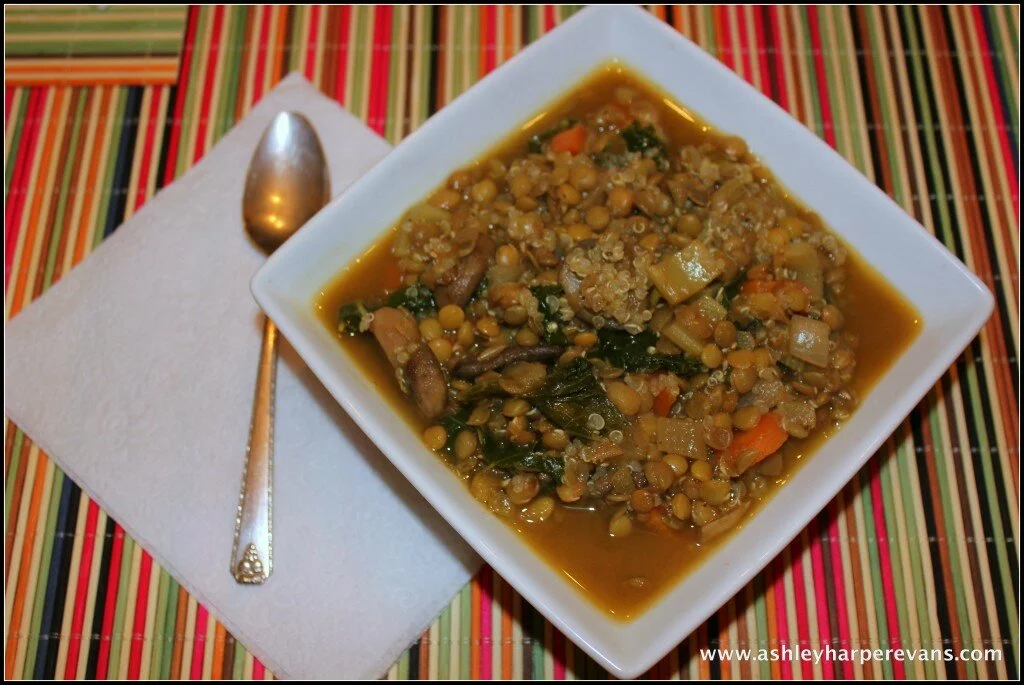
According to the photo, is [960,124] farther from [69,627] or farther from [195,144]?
[69,627]

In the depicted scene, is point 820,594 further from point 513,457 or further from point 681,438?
point 513,457

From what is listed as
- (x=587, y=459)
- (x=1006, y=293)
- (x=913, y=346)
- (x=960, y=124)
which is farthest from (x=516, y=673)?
(x=960, y=124)

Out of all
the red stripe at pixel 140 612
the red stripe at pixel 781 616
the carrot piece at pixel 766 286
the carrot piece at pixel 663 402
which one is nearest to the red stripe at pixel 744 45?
the carrot piece at pixel 766 286

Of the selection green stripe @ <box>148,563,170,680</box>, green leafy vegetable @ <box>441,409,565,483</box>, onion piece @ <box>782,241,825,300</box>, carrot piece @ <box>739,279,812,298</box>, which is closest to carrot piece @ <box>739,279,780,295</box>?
carrot piece @ <box>739,279,812,298</box>

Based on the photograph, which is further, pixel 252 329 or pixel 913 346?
pixel 252 329

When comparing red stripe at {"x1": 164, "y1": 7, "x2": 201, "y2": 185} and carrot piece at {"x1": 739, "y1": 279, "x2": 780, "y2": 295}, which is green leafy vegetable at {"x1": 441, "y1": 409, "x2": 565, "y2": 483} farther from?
red stripe at {"x1": 164, "y1": 7, "x2": 201, "y2": 185}
